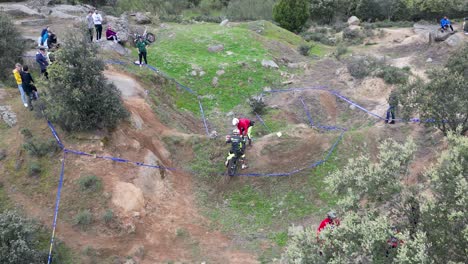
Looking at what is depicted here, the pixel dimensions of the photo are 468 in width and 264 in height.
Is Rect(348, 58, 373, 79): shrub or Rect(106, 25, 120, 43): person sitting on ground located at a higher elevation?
Rect(106, 25, 120, 43): person sitting on ground

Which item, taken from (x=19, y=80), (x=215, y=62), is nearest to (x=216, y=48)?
(x=215, y=62)

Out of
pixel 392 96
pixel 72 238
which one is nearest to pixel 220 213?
pixel 72 238

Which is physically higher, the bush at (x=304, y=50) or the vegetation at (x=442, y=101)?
the vegetation at (x=442, y=101)

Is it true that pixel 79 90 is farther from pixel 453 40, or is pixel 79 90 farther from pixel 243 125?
pixel 453 40

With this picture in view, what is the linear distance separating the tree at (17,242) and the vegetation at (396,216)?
22.3ft

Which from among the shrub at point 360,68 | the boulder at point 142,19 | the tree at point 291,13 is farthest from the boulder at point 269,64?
the tree at point 291,13

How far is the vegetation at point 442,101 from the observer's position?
1486cm

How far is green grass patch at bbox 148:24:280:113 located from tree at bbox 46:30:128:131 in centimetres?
720

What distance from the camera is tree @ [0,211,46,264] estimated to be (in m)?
10.8

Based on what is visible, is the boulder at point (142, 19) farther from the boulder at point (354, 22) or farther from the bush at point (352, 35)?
the boulder at point (354, 22)

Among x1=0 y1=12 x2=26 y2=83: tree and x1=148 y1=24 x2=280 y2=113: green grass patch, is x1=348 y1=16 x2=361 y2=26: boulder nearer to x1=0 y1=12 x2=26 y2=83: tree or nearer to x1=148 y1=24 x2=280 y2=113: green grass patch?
x1=148 y1=24 x2=280 y2=113: green grass patch

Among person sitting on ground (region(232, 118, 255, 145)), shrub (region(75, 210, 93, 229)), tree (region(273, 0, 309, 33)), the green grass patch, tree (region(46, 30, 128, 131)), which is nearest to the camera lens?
shrub (region(75, 210, 93, 229))

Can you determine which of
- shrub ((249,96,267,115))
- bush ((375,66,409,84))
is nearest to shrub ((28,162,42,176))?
shrub ((249,96,267,115))

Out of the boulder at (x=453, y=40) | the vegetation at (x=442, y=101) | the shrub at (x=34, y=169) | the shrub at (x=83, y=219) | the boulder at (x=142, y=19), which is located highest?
the vegetation at (x=442, y=101)
